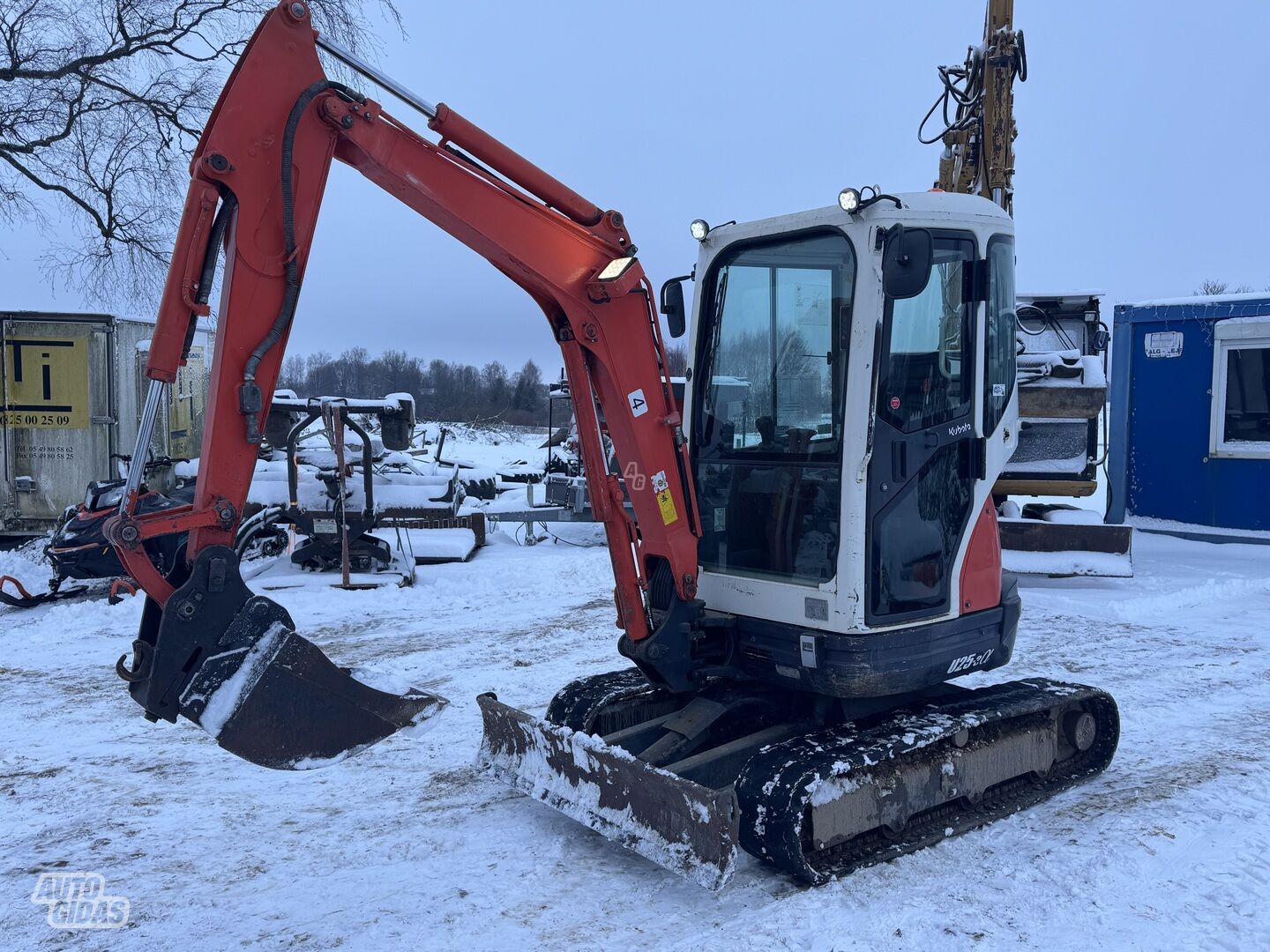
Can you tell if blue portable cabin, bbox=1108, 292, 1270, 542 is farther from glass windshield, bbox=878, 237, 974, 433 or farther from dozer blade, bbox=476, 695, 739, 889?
dozer blade, bbox=476, 695, 739, 889

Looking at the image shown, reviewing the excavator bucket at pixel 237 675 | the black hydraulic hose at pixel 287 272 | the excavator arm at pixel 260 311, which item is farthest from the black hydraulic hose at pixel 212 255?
the excavator bucket at pixel 237 675

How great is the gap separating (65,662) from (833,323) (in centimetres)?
613

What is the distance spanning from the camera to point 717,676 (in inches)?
184

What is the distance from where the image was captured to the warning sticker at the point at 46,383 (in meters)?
11.7

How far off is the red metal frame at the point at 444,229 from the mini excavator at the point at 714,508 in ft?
0.04

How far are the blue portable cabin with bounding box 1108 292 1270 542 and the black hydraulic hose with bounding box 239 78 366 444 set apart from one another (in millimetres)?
10840

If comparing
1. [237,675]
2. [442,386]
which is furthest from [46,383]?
[442,386]

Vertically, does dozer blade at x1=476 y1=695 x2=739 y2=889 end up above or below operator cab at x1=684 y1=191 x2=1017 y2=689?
below

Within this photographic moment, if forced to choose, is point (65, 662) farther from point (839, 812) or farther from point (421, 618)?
point (839, 812)

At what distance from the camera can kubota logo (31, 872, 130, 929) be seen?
11.8 ft

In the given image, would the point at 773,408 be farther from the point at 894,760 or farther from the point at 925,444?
the point at 894,760

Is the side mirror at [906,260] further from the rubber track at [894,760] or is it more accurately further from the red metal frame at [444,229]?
the rubber track at [894,760]

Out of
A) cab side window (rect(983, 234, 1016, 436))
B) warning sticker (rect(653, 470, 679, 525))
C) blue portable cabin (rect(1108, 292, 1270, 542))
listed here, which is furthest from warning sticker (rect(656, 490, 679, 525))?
blue portable cabin (rect(1108, 292, 1270, 542))

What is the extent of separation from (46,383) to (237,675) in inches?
406
